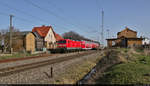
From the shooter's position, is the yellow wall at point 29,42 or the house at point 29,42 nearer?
the house at point 29,42

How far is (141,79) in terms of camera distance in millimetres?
6914

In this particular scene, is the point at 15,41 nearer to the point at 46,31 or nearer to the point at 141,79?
the point at 46,31

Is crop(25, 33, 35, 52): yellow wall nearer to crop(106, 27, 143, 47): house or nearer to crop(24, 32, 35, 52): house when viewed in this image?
crop(24, 32, 35, 52): house

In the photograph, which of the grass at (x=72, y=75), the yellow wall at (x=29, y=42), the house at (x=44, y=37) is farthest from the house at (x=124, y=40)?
the grass at (x=72, y=75)

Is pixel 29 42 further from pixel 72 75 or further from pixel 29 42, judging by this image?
pixel 72 75

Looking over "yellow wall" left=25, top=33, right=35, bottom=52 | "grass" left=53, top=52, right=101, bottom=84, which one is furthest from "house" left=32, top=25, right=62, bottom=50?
"grass" left=53, top=52, right=101, bottom=84

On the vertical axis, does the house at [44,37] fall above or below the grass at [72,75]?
above

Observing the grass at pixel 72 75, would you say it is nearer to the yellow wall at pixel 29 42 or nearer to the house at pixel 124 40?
the yellow wall at pixel 29 42

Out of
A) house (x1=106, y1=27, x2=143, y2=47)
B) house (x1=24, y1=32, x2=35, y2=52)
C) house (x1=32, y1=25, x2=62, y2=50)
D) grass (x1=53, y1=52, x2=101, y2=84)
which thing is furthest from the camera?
house (x1=106, y1=27, x2=143, y2=47)

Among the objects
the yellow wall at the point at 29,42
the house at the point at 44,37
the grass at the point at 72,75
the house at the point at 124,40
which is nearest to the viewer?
the grass at the point at 72,75

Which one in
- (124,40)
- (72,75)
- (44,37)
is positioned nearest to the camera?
(72,75)

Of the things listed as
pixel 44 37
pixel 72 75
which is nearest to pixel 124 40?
pixel 44 37

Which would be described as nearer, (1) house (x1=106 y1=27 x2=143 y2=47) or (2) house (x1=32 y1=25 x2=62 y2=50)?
(2) house (x1=32 y1=25 x2=62 y2=50)

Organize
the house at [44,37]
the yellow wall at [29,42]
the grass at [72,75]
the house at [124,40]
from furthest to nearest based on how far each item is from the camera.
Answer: the house at [124,40] < the house at [44,37] < the yellow wall at [29,42] < the grass at [72,75]
